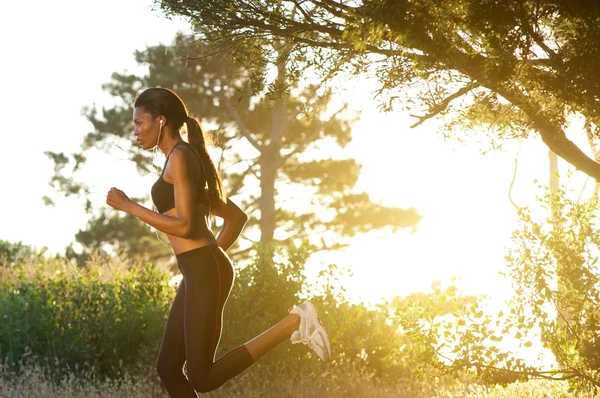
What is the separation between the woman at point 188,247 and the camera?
4.78 metres

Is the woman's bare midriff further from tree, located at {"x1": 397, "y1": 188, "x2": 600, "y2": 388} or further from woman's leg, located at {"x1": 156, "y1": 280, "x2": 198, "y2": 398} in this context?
tree, located at {"x1": 397, "y1": 188, "x2": 600, "y2": 388}

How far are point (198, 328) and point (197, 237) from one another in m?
0.56

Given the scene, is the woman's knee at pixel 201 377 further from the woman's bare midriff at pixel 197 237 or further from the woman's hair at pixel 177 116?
the woman's hair at pixel 177 116

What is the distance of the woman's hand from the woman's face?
1.52 ft

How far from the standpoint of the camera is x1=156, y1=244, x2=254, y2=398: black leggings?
4867 millimetres

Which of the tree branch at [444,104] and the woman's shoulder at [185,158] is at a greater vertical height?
the tree branch at [444,104]

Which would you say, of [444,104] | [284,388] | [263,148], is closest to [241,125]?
[263,148]

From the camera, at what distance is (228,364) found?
16.5 ft

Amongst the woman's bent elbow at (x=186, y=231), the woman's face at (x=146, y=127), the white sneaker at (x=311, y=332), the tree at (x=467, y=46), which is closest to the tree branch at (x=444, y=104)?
the tree at (x=467, y=46)

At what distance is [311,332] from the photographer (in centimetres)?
545

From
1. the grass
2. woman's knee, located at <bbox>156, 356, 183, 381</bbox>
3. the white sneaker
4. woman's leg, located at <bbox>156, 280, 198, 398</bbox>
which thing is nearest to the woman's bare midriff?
woman's leg, located at <bbox>156, 280, 198, 398</bbox>

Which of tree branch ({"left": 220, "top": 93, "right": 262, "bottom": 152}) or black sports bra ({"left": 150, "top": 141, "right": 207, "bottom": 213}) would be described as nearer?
black sports bra ({"left": 150, "top": 141, "right": 207, "bottom": 213})

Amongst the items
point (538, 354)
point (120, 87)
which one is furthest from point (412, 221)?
point (538, 354)

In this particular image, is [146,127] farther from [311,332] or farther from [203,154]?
[311,332]
